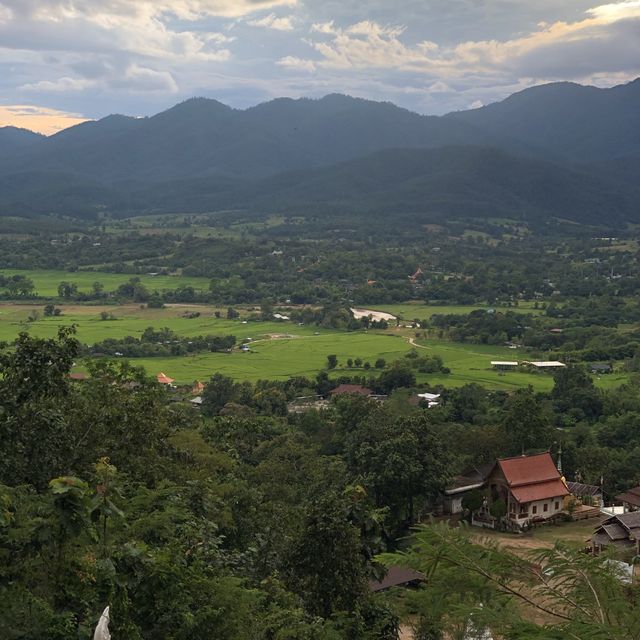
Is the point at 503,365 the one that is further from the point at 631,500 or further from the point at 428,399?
the point at 631,500

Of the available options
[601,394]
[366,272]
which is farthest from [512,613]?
[366,272]

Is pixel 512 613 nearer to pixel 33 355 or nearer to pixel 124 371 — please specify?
pixel 33 355

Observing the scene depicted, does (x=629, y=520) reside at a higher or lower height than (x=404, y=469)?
lower

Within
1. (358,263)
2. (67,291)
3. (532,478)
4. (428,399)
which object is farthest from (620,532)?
(358,263)

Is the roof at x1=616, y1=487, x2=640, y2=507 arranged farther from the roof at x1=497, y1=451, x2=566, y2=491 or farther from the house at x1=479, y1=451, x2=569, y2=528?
the roof at x1=497, y1=451, x2=566, y2=491

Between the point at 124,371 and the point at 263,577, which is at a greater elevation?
the point at 124,371

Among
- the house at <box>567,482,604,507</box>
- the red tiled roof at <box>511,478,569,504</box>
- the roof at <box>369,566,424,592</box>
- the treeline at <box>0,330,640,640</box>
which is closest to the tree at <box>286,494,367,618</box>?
the treeline at <box>0,330,640,640</box>

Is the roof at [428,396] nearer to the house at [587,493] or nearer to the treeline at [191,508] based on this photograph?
the treeline at [191,508]
